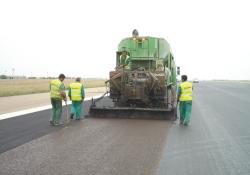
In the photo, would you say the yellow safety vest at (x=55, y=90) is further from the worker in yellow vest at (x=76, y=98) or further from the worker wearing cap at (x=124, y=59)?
the worker wearing cap at (x=124, y=59)

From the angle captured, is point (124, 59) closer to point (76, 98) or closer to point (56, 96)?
point (76, 98)

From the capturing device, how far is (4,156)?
6.24 metres

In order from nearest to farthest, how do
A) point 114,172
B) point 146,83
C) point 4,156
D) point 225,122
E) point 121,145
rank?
1. point 114,172
2. point 4,156
3. point 121,145
4. point 225,122
5. point 146,83

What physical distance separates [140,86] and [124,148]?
218 inches

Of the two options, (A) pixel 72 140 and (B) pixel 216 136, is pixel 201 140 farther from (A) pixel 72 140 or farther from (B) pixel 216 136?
(A) pixel 72 140

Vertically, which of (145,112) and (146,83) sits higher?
(146,83)

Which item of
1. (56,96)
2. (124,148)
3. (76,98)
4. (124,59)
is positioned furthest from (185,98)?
(124,148)

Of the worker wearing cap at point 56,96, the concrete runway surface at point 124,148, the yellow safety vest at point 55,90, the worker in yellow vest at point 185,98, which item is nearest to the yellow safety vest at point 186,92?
the worker in yellow vest at point 185,98

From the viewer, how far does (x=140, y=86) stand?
12.4m

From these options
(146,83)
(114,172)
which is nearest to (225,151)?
(114,172)

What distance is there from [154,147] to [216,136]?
227cm

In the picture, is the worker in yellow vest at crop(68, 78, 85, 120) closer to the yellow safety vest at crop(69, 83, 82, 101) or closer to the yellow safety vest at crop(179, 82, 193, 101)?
the yellow safety vest at crop(69, 83, 82, 101)

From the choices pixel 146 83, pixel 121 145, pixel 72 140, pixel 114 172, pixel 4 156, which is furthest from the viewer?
pixel 146 83

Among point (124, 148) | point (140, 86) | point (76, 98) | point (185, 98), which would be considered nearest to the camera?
point (124, 148)
